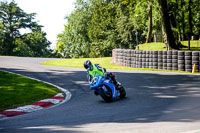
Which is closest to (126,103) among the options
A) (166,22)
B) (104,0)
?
(166,22)

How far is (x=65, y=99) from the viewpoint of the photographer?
1054 centimetres

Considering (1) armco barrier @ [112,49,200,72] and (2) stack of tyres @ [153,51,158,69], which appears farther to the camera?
(2) stack of tyres @ [153,51,158,69]

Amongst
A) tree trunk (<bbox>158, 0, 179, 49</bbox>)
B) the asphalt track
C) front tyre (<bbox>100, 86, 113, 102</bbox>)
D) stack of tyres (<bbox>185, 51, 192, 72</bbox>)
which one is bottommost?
the asphalt track

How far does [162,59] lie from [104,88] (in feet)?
34.8

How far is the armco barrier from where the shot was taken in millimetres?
17723

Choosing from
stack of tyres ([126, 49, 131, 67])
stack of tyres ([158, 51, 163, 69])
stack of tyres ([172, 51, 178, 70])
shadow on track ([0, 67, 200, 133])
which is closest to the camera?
shadow on track ([0, 67, 200, 133])

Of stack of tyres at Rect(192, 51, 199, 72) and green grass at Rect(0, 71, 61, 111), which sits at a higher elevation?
stack of tyres at Rect(192, 51, 199, 72)

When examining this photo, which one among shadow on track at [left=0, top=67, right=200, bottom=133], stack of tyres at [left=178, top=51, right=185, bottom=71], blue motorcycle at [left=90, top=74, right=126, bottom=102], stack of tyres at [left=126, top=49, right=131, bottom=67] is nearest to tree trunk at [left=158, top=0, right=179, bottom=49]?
stack of tyres at [left=126, top=49, right=131, bottom=67]

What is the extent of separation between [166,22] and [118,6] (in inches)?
1307

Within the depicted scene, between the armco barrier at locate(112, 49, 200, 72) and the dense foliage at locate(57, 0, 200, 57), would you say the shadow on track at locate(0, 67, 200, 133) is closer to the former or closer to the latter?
the armco barrier at locate(112, 49, 200, 72)

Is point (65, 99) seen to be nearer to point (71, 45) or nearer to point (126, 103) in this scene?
point (126, 103)

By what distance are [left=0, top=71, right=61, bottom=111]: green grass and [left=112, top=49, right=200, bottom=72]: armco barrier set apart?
917 cm

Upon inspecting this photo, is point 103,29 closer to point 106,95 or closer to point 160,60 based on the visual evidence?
point 160,60

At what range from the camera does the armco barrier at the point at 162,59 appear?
1772 cm
